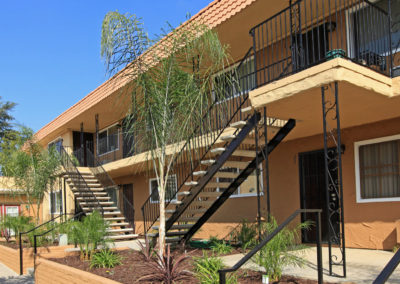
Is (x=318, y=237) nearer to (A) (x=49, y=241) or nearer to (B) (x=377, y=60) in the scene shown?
(B) (x=377, y=60)

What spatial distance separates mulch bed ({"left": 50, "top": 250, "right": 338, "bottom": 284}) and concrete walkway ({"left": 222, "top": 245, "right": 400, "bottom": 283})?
0.79 feet

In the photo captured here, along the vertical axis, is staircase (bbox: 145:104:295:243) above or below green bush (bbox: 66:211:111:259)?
above

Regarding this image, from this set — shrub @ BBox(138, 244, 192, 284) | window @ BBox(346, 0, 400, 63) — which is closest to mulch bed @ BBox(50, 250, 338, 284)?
shrub @ BBox(138, 244, 192, 284)

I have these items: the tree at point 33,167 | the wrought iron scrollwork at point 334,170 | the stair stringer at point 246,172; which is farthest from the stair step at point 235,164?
the tree at point 33,167

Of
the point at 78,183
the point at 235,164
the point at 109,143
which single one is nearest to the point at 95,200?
the point at 78,183

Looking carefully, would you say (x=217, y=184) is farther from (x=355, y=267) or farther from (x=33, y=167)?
(x=33, y=167)

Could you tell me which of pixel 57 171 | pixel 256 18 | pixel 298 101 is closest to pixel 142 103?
pixel 298 101

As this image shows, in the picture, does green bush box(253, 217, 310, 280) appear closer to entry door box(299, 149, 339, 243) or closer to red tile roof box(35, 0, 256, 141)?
red tile roof box(35, 0, 256, 141)

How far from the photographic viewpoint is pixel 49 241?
1268 centimetres

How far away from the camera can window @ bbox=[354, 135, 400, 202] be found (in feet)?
26.3

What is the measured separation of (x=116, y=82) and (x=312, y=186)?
17.7 feet

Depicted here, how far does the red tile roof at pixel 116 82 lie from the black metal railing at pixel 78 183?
212cm

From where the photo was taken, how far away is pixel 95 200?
45.9 feet

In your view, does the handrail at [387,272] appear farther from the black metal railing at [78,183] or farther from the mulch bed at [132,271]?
the black metal railing at [78,183]
